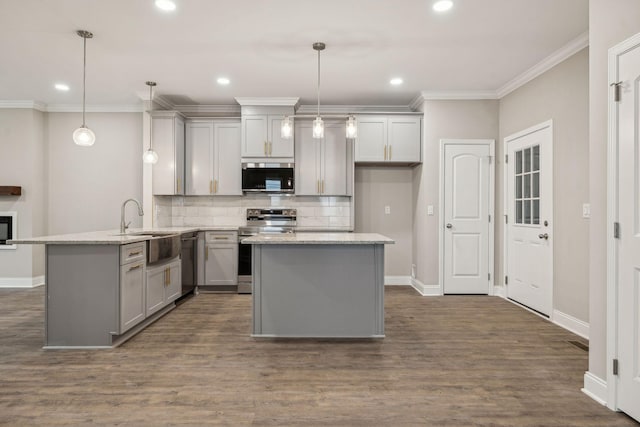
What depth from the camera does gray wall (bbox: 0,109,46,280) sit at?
18.1 ft

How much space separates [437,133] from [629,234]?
3.30 metres

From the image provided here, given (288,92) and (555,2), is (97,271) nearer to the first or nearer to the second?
(288,92)

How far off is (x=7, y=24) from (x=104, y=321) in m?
Result: 2.70

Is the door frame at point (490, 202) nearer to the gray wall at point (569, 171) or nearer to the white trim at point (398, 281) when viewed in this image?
the white trim at point (398, 281)

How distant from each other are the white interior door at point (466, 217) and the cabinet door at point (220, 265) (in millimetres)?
2928

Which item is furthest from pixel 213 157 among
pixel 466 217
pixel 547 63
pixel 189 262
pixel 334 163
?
pixel 547 63

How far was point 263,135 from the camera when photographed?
17.7 ft

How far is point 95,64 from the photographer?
413 centimetres

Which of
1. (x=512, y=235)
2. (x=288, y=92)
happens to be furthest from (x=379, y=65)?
(x=512, y=235)

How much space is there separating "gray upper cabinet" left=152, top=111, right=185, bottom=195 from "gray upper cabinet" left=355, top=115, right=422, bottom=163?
8.46 feet

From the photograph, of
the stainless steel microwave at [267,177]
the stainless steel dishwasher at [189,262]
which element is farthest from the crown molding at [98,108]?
the stainless steel dishwasher at [189,262]

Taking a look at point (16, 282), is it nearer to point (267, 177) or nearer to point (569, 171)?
point (267, 177)

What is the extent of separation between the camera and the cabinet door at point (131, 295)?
3158 millimetres

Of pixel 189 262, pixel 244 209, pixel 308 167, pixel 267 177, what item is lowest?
pixel 189 262
